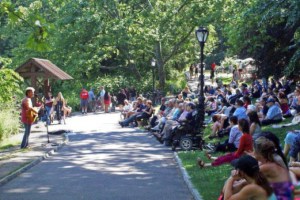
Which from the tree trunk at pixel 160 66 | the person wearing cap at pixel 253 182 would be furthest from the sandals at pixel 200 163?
the tree trunk at pixel 160 66

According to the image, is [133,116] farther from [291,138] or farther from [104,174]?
[291,138]

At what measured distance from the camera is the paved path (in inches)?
424

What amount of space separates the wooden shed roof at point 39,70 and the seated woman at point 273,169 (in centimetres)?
2029

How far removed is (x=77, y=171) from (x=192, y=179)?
→ 337 centimetres

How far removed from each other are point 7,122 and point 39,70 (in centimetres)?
591

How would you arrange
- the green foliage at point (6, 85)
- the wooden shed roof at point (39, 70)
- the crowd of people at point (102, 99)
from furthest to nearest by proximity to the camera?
the crowd of people at point (102, 99)
the wooden shed roof at point (39, 70)
the green foliage at point (6, 85)

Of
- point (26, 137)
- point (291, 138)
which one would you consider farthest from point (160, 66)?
point (291, 138)

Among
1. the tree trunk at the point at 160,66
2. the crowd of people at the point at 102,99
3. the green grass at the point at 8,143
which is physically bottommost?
the green grass at the point at 8,143

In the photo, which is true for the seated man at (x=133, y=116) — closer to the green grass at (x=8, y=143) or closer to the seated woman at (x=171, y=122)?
the seated woman at (x=171, y=122)

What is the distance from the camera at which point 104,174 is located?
43.1ft

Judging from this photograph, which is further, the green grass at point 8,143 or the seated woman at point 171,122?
the green grass at point 8,143

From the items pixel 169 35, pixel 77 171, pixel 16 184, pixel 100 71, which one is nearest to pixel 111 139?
pixel 77 171

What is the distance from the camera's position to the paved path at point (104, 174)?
10.8 metres

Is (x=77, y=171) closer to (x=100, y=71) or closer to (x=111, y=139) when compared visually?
(x=111, y=139)
